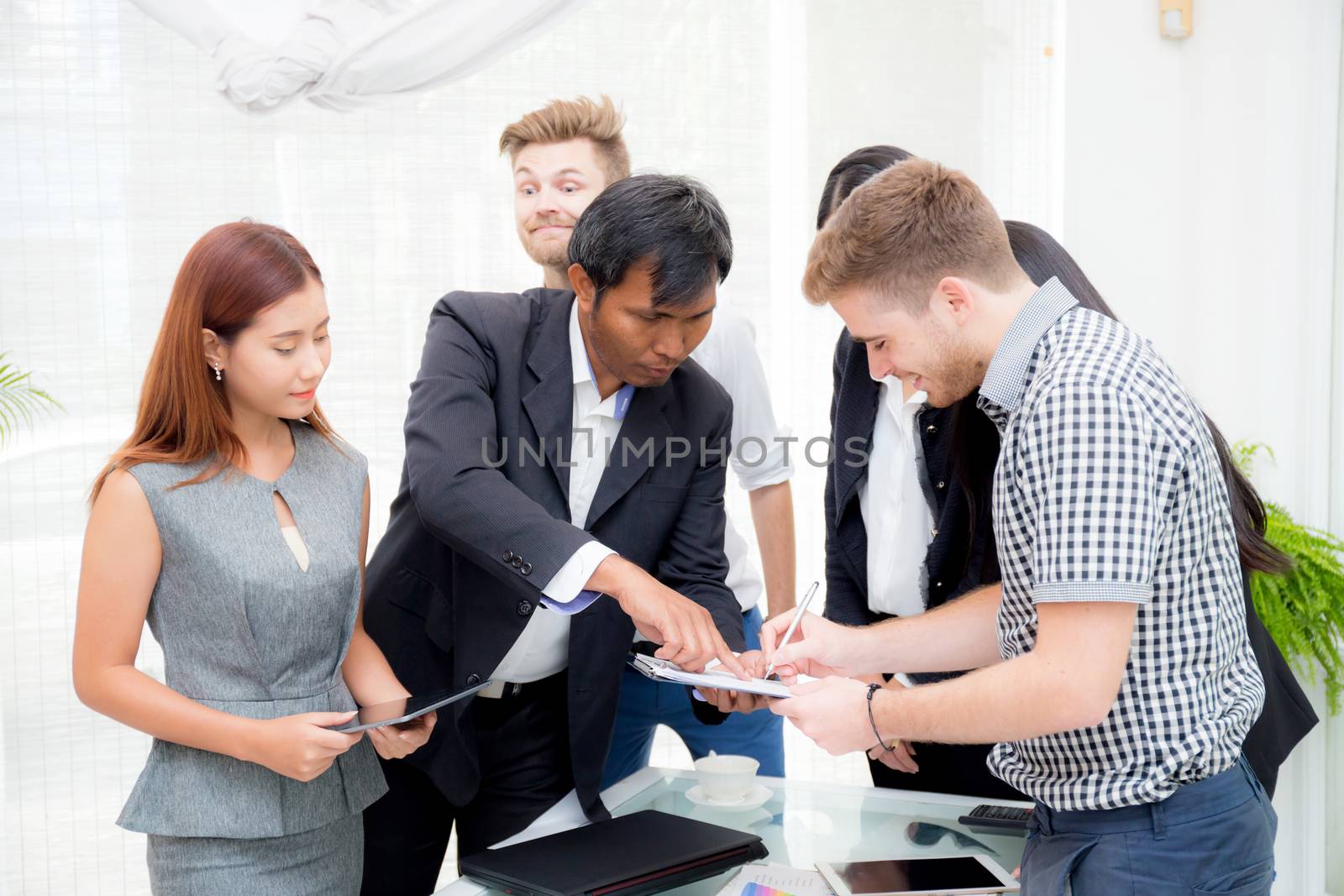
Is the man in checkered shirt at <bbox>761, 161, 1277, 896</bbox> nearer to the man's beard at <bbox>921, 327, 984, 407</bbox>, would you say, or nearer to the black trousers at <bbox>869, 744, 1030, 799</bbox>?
the man's beard at <bbox>921, 327, 984, 407</bbox>

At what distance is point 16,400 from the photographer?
3146mm

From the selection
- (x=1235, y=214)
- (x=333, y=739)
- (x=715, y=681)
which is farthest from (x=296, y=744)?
(x=1235, y=214)

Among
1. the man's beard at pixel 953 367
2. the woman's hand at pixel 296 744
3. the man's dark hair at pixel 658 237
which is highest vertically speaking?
the man's dark hair at pixel 658 237

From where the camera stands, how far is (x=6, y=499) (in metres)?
3.21

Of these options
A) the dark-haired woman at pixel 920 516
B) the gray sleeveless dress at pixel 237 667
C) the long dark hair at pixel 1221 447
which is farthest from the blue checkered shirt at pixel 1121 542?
the gray sleeveless dress at pixel 237 667

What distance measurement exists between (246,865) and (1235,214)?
3.21 m

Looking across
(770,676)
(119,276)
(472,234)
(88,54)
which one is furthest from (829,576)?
(88,54)

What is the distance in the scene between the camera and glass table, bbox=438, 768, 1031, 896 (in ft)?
5.36

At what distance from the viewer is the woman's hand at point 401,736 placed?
1728mm

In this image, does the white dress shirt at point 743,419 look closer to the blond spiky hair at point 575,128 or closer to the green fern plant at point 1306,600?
the blond spiky hair at point 575,128

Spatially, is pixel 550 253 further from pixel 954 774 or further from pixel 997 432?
pixel 954 774

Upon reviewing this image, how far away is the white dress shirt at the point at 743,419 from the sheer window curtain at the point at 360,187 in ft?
3.07

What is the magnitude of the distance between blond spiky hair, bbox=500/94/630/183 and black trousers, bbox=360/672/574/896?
1254 millimetres

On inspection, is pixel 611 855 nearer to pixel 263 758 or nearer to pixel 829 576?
pixel 263 758
